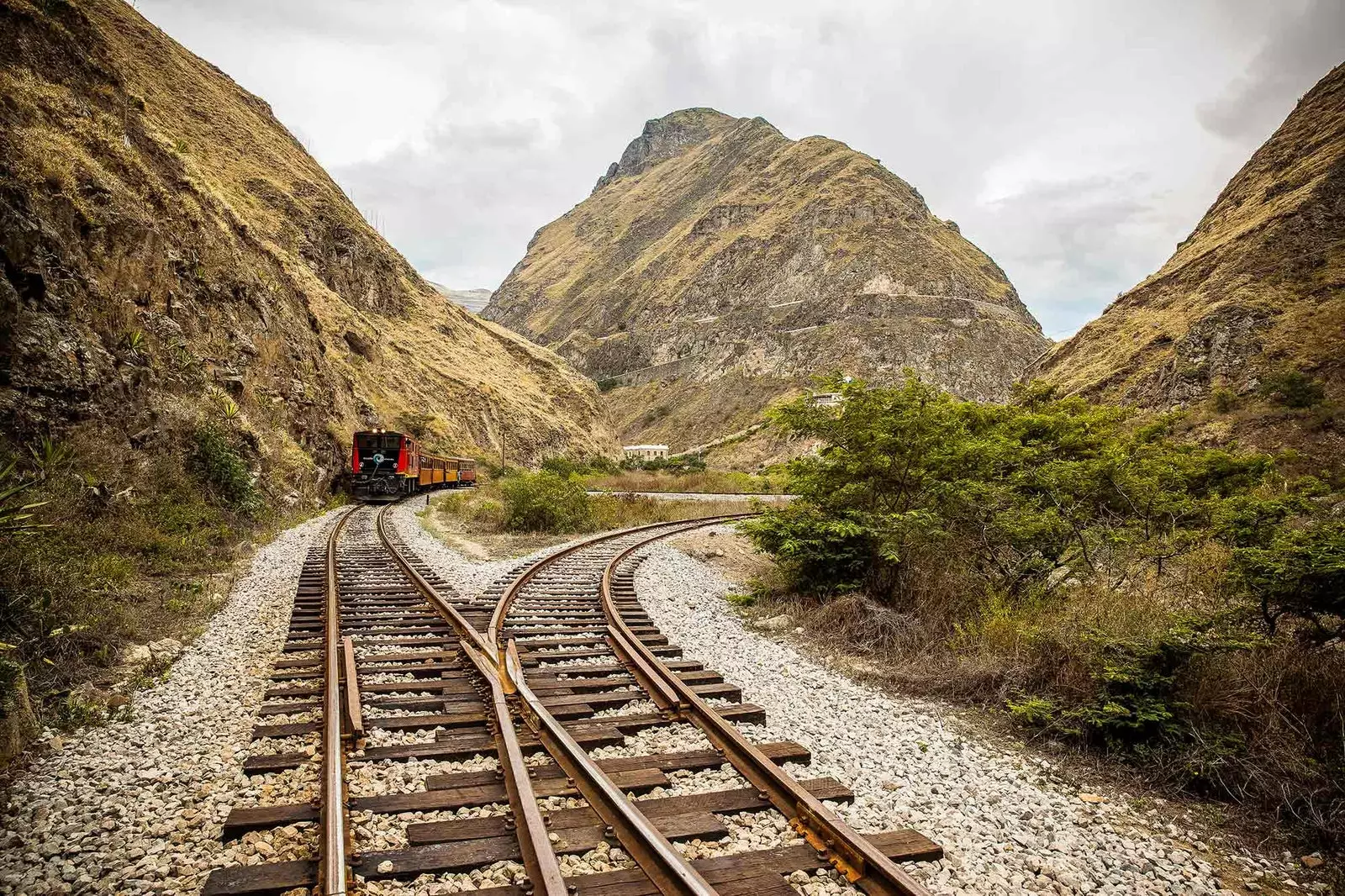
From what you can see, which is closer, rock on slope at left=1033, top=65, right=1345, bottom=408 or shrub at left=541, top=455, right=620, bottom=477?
rock on slope at left=1033, top=65, right=1345, bottom=408

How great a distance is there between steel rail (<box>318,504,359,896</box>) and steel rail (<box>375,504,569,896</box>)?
787mm

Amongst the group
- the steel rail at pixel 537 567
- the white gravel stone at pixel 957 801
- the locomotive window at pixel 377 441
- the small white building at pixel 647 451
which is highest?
the small white building at pixel 647 451

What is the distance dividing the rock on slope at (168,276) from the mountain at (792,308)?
50560mm

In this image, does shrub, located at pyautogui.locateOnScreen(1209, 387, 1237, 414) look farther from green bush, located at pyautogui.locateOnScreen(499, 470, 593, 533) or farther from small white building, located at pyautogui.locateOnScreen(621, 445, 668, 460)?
small white building, located at pyautogui.locateOnScreen(621, 445, 668, 460)

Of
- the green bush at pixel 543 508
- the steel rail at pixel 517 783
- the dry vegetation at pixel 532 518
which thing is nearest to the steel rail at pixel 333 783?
the steel rail at pixel 517 783

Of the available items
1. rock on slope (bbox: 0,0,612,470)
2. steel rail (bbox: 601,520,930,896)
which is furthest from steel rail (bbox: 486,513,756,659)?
rock on slope (bbox: 0,0,612,470)

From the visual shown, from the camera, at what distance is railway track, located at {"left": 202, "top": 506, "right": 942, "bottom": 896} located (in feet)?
9.46

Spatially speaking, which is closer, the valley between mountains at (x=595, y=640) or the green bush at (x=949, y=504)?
the valley between mountains at (x=595, y=640)

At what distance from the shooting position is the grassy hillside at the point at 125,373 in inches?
275

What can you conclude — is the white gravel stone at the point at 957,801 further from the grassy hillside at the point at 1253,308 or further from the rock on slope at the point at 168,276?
the grassy hillside at the point at 1253,308

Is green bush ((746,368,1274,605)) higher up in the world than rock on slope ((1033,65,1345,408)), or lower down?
lower down

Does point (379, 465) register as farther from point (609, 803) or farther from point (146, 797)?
point (609, 803)

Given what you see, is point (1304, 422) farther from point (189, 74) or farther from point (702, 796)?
point (189, 74)

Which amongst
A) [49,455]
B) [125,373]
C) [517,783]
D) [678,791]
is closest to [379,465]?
[125,373]
